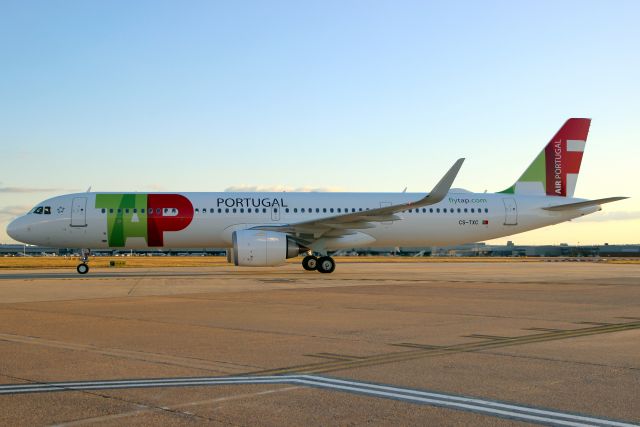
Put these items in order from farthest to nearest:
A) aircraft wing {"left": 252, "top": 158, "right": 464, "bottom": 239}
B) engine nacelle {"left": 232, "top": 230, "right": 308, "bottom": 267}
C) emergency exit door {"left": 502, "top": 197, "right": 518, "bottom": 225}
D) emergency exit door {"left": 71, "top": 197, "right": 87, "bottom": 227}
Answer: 1. emergency exit door {"left": 502, "top": 197, "right": 518, "bottom": 225}
2. emergency exit door {"left": 71, "top": 197, "right": 87, "bottom": 227}
3. engine nacelle {"left": 232, "top": 230, "right": 308, "bottom": 267}
4. aircraft wing {"left": 252, "top": 158, "right": 464, "bottom": 239}

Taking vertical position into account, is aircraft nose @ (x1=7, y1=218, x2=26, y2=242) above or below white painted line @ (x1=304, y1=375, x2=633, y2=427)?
above

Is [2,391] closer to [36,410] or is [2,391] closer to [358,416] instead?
[36,410]

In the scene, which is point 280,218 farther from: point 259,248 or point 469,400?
point 469,400

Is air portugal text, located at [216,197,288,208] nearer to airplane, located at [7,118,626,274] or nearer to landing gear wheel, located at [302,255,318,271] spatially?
airplane, located at [7,118,626,274]

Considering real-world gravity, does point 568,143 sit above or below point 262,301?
above

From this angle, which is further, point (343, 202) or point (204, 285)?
point (343, 202)

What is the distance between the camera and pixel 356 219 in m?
25.0

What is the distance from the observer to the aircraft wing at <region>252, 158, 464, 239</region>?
23250 millimetres

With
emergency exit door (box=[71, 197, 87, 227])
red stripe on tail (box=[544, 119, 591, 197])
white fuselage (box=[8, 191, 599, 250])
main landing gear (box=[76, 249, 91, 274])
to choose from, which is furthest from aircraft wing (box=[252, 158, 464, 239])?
red stripe on tail (box=[544, 119, 591, 197])

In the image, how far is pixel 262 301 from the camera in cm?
1395

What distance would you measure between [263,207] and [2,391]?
22.0m

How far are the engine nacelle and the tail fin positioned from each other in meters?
12.5

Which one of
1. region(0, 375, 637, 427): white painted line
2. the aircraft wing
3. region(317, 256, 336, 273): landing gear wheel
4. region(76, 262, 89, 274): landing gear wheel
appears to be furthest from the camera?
region(317, 256, 336, 273): landing gear wheel

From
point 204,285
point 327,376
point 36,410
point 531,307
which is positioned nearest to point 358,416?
point 327,376
